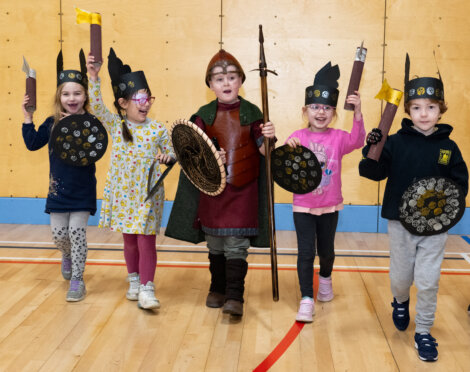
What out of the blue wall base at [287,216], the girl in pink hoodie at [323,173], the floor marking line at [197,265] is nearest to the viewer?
the girl in pink hoodie at [323,173]

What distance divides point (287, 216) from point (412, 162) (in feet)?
9.15

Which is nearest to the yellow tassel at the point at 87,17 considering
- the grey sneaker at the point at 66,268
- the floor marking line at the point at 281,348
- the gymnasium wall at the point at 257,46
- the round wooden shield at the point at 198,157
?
the round wooden shield at the point at 198,157

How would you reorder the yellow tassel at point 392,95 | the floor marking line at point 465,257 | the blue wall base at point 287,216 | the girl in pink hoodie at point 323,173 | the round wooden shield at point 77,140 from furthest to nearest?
the blue wall base at point 287,216 < the floor marking line at point 465,257 < the round wooden shield at point 77,140 < the girl in pink hoodie at point 323,173 < the yellow tassel at point 392,95

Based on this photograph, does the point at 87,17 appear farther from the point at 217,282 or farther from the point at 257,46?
the point at 257,46

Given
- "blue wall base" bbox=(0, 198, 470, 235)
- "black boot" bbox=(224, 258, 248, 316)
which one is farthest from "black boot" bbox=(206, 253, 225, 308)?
"blue wall base" bbox=(0, 198, 470, 235)

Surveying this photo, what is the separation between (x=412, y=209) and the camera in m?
3.03

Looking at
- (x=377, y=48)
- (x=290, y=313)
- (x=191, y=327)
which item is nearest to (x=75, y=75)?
(x=191, y=327)

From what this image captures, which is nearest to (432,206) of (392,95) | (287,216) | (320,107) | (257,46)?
(392,95)

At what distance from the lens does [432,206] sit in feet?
9.95

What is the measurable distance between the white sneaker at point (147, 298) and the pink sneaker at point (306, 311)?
827mm

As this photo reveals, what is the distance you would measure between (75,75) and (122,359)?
1838mm

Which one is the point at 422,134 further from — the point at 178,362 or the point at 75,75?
the point at 75,75

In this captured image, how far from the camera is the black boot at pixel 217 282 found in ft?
12.1

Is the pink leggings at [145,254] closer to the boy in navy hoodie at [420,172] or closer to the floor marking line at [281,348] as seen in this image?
the floor marking line at [281,348]
